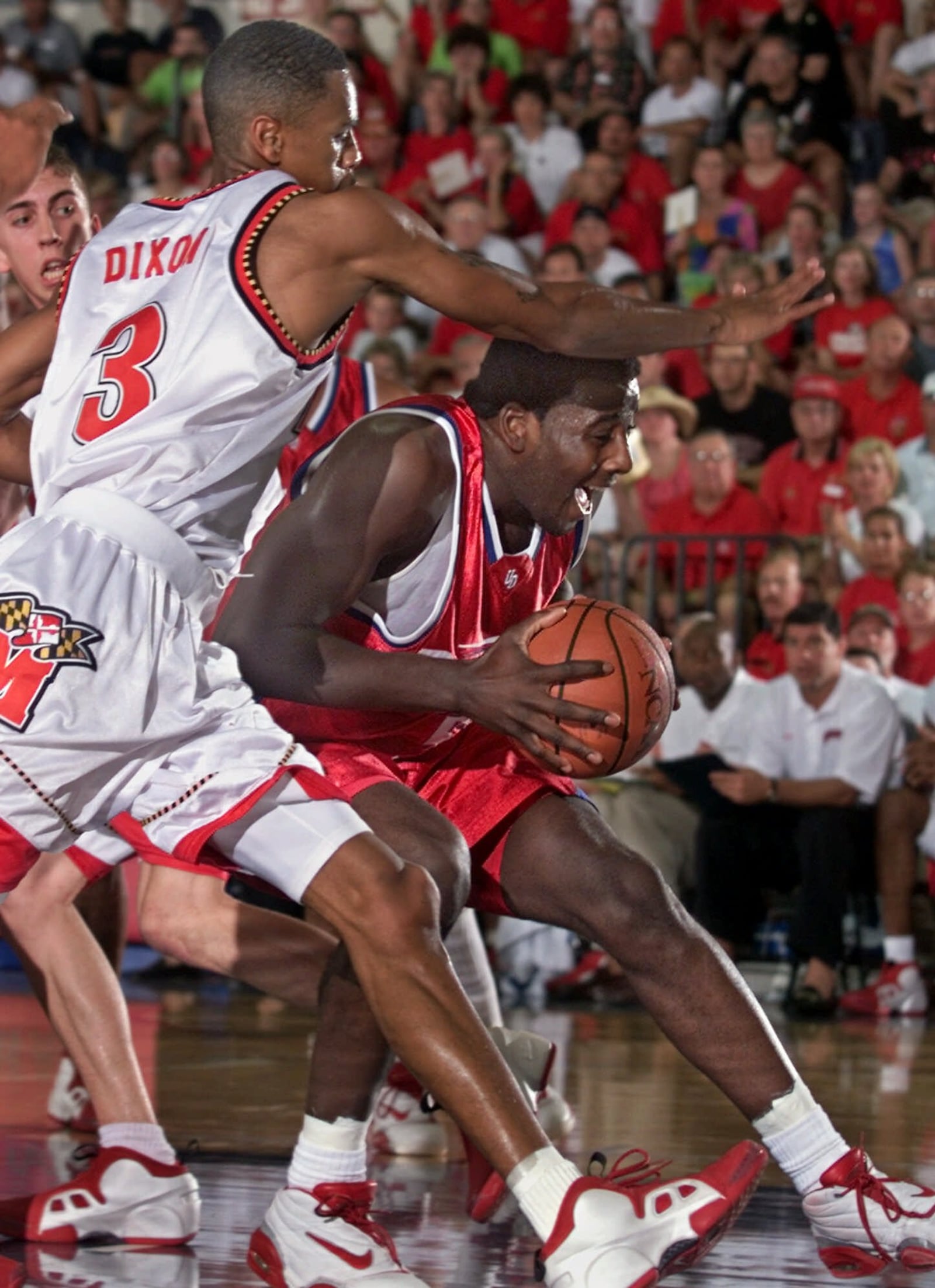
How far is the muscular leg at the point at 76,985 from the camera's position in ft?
13.4

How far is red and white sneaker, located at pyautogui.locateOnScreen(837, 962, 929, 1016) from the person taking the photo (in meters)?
7.65

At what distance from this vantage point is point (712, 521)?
9.41m

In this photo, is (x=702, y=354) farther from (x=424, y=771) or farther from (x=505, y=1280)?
(x=505, y=1280)

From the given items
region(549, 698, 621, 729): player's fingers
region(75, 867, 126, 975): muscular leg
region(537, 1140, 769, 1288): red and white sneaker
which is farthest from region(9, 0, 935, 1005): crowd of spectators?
region(549, 698, 621, 729): player's fingers

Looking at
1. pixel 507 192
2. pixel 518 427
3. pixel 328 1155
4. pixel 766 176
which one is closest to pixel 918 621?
pixel 766 176

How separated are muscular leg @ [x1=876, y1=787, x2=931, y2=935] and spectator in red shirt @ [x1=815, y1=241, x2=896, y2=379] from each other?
9.54 feet

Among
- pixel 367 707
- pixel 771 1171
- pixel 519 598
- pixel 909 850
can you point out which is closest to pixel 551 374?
pixel 519 598

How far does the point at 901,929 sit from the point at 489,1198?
13.7 feet

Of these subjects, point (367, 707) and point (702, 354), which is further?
point (702, 354)

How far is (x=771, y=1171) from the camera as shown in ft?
15.0

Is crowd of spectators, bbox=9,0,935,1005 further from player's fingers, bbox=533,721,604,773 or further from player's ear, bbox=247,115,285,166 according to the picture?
player's fingers, bbox=533,721,604,773

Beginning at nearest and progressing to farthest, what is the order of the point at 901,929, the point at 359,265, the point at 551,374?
1. the point at 359,265
2. the point at 551,374
3. the point at 901,929

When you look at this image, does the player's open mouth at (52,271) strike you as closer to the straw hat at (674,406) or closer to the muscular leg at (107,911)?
the muscular leg at (107,911)

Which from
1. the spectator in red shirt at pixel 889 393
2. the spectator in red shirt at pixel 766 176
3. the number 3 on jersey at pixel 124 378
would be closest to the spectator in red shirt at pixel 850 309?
the spectator in red shirt at pixel 889 393
